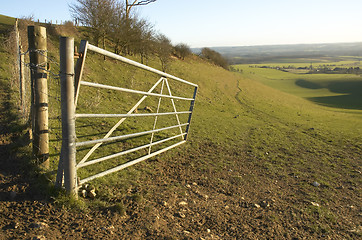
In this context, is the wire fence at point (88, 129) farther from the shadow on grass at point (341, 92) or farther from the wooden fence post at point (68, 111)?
the shadow on grass at point (341, 92)

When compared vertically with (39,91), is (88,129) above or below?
below

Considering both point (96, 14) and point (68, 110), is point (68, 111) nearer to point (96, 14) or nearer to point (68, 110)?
point (68, 110)

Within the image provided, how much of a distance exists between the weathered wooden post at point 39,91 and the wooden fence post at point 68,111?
79 cm

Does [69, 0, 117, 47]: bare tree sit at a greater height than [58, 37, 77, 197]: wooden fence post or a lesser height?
greater

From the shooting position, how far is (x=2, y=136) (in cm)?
436

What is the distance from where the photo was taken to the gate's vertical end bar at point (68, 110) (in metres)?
2.98

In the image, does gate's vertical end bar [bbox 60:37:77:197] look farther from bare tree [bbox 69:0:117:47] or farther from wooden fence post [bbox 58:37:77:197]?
bare tree [bbox 69:0:117:47]

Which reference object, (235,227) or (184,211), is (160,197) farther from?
(235,227)

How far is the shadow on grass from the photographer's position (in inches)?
1485

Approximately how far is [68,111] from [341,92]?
2299 inches

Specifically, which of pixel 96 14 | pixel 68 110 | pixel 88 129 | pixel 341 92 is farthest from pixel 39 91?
pixel 341 92

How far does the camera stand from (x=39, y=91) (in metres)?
3.65

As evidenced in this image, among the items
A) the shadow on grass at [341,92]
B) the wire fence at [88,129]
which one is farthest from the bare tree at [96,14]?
the shadow on grass at [341,92]

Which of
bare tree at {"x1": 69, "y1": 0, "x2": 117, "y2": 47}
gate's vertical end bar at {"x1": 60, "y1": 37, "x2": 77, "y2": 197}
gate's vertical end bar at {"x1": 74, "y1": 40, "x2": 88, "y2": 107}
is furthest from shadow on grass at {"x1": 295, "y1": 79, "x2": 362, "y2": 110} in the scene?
gate's vertical end bar at {"x1": 60, "y1": 37, "x2": 77, "y2": 197}
